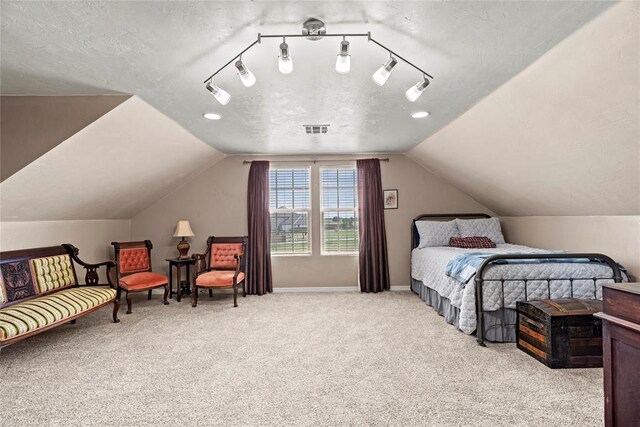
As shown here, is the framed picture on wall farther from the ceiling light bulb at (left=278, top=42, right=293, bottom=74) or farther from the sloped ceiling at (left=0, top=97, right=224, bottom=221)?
the ceiling light bulb at (left=278, top=42, right=293, bottom=74)

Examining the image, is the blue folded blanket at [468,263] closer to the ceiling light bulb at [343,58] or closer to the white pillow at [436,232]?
the white pillow at [436,232]

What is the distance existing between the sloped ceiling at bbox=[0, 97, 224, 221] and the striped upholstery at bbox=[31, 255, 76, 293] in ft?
1.74

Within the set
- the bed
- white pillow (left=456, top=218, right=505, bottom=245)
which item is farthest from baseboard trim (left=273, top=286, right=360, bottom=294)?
the bed

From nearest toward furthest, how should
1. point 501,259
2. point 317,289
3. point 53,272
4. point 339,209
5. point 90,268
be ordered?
1. point 501,259
2. point 53,272
3. point 90,268
4. point 317,289
5. point 339,209

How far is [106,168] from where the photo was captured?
3.67 meters

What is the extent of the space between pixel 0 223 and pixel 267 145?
10.4 feet

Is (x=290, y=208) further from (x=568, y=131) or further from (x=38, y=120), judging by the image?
(x=568, y=131)

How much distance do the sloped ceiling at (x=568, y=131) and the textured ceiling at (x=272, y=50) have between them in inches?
6.0

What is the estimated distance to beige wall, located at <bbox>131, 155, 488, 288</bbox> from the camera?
213 inches

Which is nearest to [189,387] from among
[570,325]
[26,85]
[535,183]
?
[26,85]

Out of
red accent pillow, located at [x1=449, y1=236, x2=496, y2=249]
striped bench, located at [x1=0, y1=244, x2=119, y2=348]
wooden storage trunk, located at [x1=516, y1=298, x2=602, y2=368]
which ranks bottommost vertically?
wooden storage trunk, located at [x1=516, y1=298, x2=602, y2=368]

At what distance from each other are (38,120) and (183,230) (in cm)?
248

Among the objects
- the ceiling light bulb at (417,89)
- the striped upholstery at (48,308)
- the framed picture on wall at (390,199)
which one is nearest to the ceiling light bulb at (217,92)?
the ceiling light bulb at (417,89)

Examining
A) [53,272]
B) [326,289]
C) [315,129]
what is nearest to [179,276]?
[53,272]
